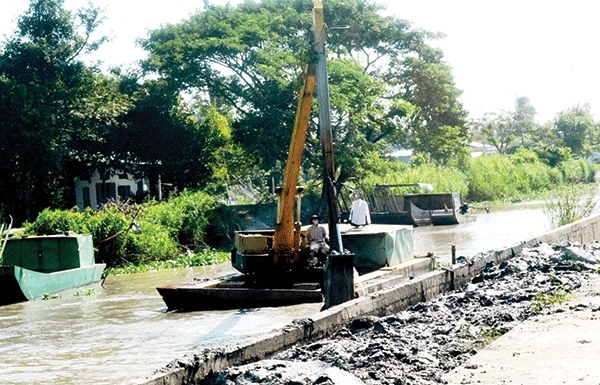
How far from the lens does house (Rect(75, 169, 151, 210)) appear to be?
4191 cm

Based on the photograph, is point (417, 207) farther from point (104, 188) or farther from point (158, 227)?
point (158, 227)

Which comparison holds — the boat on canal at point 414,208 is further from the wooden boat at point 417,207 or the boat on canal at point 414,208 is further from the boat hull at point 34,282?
the boat hull at point 34,282

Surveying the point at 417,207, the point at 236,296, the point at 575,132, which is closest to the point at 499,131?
the point at 575,132

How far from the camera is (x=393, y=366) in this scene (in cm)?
968

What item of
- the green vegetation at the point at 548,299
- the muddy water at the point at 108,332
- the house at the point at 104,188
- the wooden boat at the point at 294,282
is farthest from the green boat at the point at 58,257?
the green vegetation at the point at 548,299

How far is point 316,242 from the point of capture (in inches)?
763

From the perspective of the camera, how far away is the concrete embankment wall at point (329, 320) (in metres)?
8.45

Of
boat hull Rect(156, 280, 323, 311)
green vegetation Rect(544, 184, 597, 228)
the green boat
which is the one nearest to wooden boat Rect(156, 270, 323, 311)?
boat hull Rect(156, 280, 323, 311)

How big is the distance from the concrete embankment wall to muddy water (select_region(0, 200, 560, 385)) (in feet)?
5.77

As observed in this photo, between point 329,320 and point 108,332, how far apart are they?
25.6ft

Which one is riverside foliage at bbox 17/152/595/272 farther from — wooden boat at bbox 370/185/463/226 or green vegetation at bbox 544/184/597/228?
green vegetation at bbox 544/184/597/228

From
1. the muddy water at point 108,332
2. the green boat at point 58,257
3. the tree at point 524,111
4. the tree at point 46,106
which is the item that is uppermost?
the tree at point 524,111

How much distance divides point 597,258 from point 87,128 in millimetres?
25677

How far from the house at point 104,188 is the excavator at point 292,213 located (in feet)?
68.4
